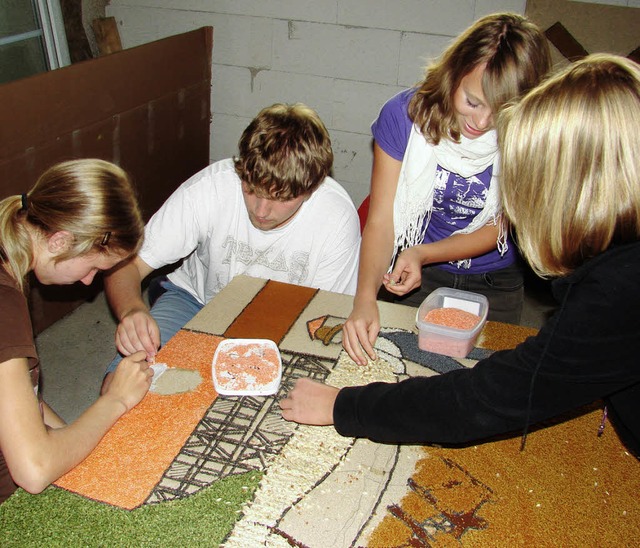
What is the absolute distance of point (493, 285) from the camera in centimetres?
179

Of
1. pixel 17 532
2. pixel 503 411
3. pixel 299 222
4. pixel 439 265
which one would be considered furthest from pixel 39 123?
pixel 503 411

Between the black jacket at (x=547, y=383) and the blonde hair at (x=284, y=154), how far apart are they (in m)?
0.69

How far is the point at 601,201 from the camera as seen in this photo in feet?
2.73

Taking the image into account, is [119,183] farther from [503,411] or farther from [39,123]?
[39,123]

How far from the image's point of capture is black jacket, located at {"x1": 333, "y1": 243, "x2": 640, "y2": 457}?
84cm

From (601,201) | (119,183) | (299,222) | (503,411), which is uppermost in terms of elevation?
(601,201)

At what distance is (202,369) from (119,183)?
44 centimetres

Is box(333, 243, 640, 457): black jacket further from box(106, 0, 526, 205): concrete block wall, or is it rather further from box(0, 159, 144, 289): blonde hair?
box(106, 0, 526, 205): concrete block wall

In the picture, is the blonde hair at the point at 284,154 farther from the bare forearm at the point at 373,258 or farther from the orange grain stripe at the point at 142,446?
the orange grain stripe at the point at 142,446

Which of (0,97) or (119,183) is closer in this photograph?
(119,183)

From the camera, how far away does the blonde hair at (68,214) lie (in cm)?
121

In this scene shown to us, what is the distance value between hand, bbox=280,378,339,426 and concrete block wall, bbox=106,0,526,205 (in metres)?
2.24

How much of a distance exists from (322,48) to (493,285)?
74.1 inches

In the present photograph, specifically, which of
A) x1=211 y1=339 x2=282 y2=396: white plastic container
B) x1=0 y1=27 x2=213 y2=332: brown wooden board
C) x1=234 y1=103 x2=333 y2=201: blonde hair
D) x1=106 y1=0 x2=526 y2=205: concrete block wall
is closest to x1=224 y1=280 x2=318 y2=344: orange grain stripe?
x1=211 y1=339 x2=282 y2=396: white plastic container
